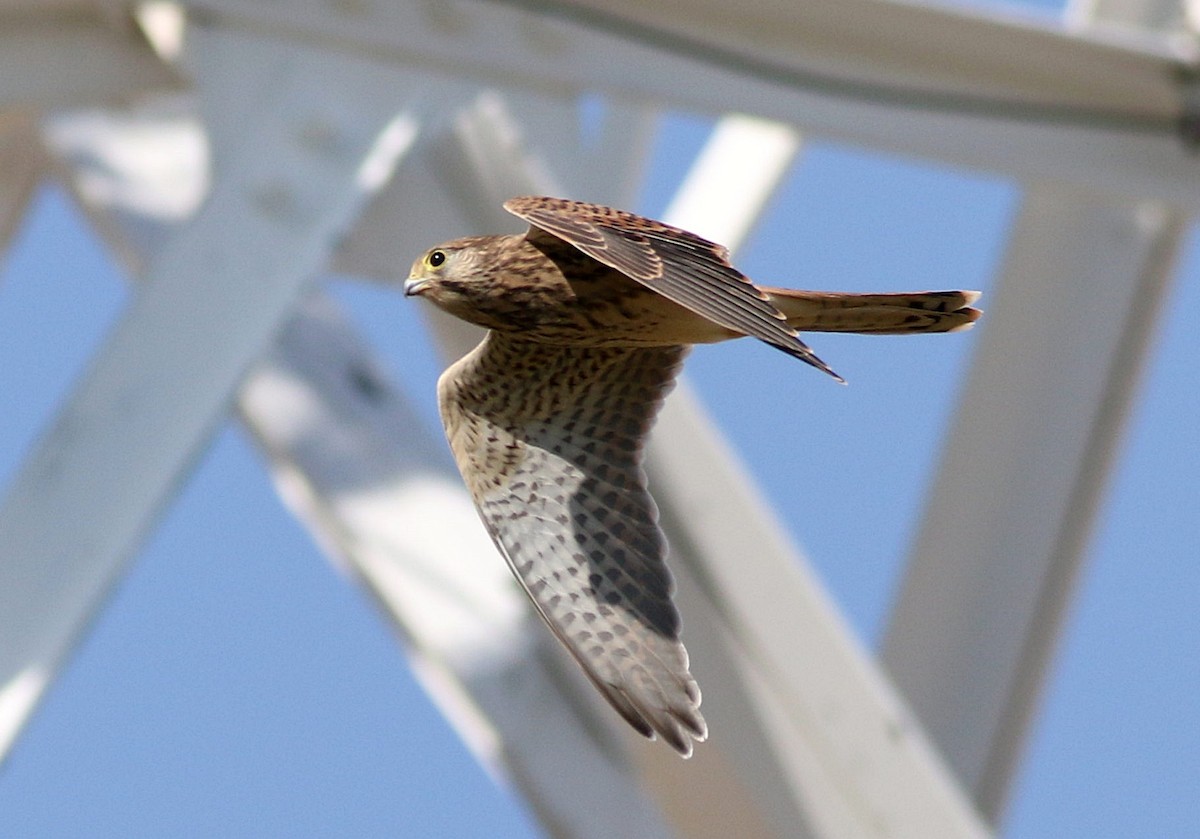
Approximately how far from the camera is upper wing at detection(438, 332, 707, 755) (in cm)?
378

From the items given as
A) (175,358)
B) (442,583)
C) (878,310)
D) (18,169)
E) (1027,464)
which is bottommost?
(442,583)

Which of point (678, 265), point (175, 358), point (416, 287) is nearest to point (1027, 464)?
point (175, 358)

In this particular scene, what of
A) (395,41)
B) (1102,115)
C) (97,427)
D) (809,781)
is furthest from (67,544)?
(1102,115)

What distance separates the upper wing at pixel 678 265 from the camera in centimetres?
332

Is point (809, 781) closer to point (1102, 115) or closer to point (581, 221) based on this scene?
point (1102, 115)

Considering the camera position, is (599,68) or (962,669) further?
(962,669)

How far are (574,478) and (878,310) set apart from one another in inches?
26.1

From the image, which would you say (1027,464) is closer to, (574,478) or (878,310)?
(574,478)

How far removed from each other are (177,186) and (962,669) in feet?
8.24

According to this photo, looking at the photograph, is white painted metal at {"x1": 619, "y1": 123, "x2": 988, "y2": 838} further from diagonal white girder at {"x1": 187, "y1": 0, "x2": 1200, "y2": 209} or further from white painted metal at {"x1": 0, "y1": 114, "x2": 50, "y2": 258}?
white painted metal at {"x1": 0, "y1": 114, "x2": 50, "y2": 258}

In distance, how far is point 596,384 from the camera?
4.35 metres

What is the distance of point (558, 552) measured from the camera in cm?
403

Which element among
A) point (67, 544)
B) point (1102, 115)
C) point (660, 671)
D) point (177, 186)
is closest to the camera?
point (660, 671)

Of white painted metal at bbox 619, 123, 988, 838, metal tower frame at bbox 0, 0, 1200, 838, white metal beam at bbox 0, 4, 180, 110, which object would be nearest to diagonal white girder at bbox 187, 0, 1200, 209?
metal tower frame at bbox 0, 0, 1200, 838
